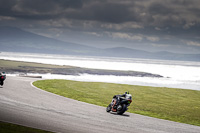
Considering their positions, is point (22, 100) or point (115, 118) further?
point (22, 100)

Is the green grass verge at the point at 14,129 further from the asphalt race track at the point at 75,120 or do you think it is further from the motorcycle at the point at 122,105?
the motorcycle at the point at 122,105

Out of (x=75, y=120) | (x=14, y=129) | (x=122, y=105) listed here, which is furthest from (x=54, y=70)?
(x=14, y=129)

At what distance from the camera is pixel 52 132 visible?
12297 mm

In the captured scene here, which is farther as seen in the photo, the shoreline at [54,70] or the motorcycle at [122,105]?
the shoreline at [54,70]

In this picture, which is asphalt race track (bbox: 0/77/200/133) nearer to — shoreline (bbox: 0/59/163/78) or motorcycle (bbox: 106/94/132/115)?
motorcycle (bbox: 106/94/132/115)

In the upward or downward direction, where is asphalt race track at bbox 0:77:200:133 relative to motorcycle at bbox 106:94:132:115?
downward

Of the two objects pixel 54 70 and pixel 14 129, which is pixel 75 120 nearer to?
pixel 14 129

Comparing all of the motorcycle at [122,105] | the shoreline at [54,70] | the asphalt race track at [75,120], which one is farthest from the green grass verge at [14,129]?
the shoreline at [54,70]

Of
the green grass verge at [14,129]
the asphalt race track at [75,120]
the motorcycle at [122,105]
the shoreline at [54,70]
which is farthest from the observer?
the shoreline at [54,70]

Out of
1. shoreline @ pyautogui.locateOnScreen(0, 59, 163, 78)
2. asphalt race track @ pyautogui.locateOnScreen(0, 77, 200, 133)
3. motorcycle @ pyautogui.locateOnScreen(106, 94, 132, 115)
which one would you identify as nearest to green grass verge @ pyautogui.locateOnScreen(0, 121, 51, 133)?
asphalt race track @ pyautogui.locateOnScreen(0, 77, 200, 133)

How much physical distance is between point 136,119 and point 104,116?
6.69 feet

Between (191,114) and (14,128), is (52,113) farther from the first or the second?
(191,114)

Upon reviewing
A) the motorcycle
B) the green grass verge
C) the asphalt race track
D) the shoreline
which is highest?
the shoreline

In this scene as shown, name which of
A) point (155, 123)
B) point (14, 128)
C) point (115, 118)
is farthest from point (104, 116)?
point (14, 128)
